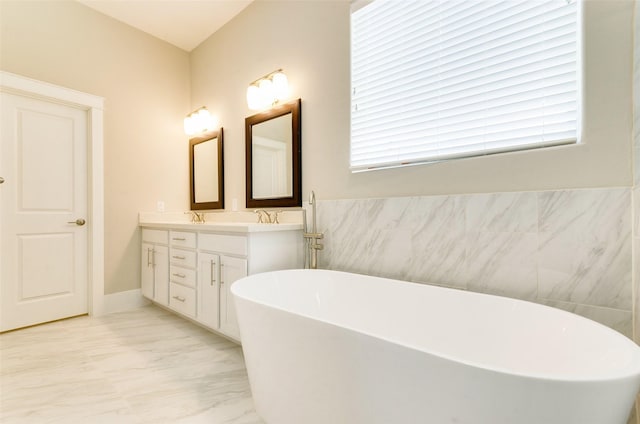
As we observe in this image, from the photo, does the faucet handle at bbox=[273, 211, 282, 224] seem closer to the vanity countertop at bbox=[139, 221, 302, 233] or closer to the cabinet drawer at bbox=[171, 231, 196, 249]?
the vanity countertop at bbox=[139, 221, 302, 233]

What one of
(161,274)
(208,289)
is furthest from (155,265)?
(208,289)

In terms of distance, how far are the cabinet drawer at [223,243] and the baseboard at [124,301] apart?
1345mm

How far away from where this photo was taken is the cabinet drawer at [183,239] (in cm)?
241

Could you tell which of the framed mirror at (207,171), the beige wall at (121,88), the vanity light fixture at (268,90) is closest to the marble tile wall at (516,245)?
the vanity light fixture at (268,90)

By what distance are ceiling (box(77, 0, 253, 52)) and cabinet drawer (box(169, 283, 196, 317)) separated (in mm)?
2566

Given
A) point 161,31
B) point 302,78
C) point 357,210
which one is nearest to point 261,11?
point 302,78

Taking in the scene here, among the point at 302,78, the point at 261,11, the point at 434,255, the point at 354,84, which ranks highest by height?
the point at 261,11

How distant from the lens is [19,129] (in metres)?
2.46

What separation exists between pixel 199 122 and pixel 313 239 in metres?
2.03

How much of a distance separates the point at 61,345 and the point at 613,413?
3.01 m

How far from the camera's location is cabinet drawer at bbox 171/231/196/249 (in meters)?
2.41

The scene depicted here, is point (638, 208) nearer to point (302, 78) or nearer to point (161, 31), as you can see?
point (302, 78)

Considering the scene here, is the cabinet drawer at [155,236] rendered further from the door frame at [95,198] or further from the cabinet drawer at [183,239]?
the door frame at [95,198]

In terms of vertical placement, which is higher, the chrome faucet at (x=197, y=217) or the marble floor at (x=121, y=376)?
the chrome faucet at (x=197, y=217)
